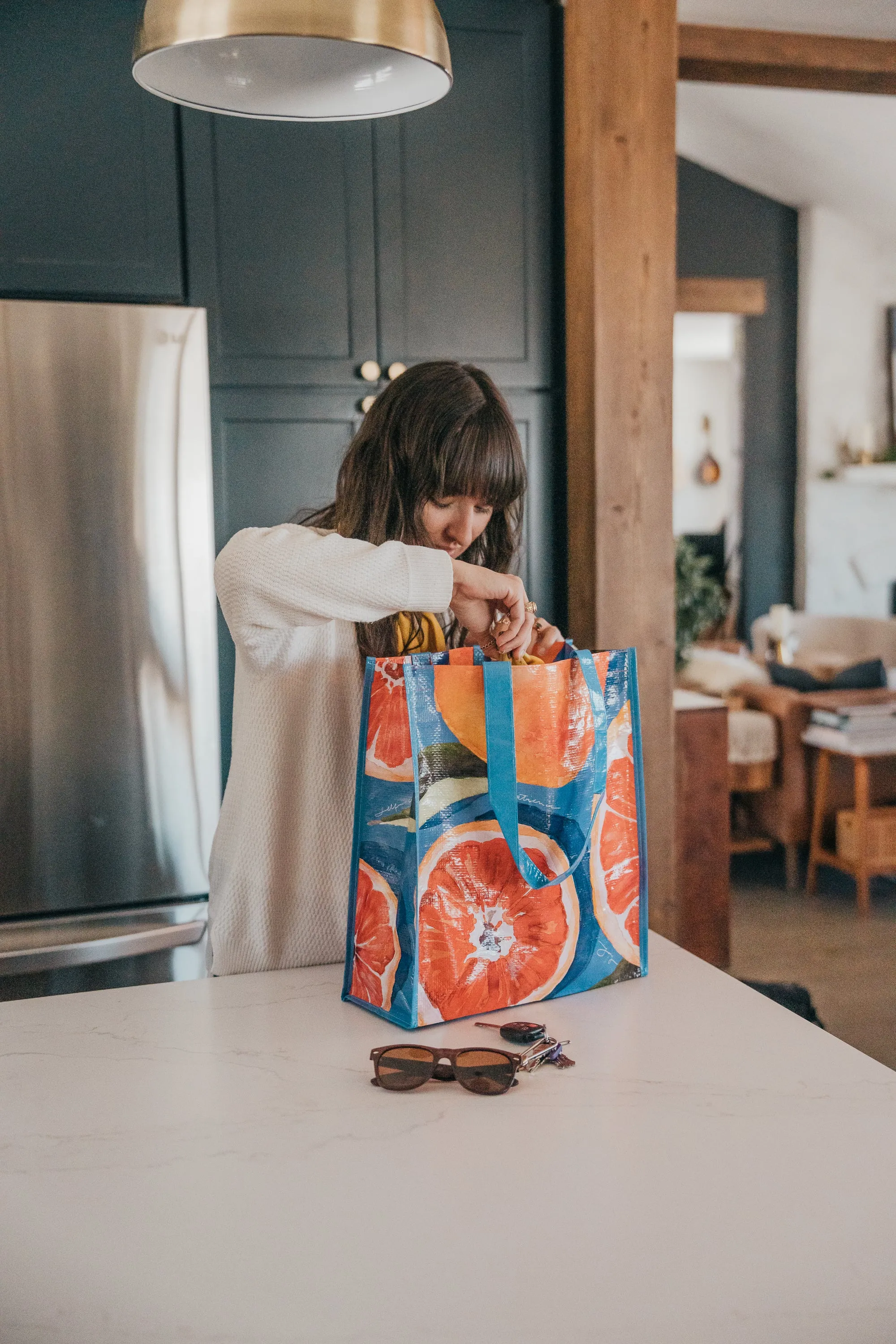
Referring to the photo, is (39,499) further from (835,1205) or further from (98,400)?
(835,1205)

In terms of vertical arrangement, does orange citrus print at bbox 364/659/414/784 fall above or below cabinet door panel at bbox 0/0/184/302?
below

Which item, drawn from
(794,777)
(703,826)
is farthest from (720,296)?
(703,826)

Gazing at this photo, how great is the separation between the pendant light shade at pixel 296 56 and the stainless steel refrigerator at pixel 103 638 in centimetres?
99

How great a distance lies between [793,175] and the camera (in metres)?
5.87

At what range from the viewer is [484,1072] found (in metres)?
0.81

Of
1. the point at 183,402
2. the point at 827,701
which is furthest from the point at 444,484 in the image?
the point at 827,701

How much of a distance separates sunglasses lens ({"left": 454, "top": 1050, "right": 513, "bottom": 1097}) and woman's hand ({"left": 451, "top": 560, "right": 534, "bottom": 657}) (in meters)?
0.40

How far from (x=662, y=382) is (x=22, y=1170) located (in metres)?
1.95

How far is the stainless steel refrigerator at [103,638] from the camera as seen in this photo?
1.94 meters

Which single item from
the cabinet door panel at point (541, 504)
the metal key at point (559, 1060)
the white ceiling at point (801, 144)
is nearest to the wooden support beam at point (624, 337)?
the cabinet door panel at point (541, 504)

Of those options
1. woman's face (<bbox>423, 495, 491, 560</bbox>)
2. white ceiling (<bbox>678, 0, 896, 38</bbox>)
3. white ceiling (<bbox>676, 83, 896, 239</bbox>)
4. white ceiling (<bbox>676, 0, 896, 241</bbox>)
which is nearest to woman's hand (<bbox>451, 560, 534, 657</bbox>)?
woman's face (<bbox>423, 495, 491, 560</bbox>)

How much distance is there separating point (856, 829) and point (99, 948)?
2676 mm

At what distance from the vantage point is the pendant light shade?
803 mm

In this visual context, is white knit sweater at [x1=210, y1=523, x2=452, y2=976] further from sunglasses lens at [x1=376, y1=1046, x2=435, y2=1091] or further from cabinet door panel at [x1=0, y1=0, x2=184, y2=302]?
cabinet door panel at [x1=0, y1=0, x2=184, y2=302]
